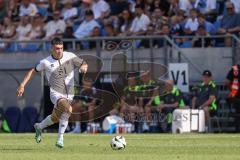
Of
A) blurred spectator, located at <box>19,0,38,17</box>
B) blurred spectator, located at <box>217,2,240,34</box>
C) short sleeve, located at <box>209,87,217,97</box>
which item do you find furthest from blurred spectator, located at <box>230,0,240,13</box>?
blurred spectator, located at <box>19,0,38,17</box>

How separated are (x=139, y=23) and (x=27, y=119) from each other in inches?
191

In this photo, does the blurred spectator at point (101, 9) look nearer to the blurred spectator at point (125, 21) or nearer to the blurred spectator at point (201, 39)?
the blurred spectator at point (125, 21)

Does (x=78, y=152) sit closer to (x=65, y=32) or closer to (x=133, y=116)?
(x=133, y=116)

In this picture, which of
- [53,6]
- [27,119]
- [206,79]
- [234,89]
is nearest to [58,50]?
[206,79]

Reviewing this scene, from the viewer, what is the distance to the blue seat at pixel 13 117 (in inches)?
1104

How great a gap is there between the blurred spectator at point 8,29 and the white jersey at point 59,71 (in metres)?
13.4

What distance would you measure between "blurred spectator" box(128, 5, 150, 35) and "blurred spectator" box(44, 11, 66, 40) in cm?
302

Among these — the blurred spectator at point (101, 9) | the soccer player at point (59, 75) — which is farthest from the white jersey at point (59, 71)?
the blurred spectator at point (101, 9)

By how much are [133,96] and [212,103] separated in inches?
100

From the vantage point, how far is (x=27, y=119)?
91.7ft

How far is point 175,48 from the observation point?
26844mm

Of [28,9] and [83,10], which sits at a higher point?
[28,9]

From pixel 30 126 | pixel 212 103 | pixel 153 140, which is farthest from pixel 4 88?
pixel 153 140

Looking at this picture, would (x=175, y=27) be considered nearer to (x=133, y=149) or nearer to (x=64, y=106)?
(x=64, y=106)
